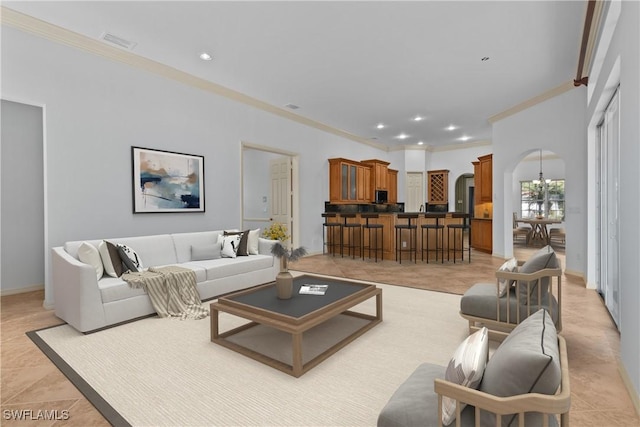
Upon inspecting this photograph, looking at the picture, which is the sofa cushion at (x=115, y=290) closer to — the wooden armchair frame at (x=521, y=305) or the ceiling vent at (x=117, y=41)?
the ceiling vent at (x=117, y=41)

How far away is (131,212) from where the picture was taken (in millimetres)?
4496

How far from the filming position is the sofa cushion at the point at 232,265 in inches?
162

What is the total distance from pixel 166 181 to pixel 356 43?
3399 mm

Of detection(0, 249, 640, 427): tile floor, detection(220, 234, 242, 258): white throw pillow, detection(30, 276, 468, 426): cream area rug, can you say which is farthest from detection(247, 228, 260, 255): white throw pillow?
detection(0, 249, 640, 427): tile floor

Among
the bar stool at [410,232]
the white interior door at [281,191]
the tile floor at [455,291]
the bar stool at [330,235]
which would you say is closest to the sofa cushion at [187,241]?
the tile floor at [455,291]

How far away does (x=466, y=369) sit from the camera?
1.19m

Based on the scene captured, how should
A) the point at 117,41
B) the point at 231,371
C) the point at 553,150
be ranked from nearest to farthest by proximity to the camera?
the point at 231,371 < the point at 117,41 < the point at 553,150

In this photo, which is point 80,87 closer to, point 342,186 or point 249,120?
point 249,120

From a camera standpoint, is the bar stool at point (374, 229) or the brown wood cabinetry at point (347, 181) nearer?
the bar stool at point (374, 229)

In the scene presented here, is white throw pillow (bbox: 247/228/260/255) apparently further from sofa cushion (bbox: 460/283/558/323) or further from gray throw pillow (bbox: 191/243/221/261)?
sofa cushion (bbox: 460/283/558/323)

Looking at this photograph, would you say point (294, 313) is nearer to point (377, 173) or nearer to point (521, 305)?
point (521, 305)

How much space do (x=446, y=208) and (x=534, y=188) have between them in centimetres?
382

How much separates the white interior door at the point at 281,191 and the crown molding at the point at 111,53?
1.40 meters

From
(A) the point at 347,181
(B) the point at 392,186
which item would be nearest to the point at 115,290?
(A) the point at 347,181
